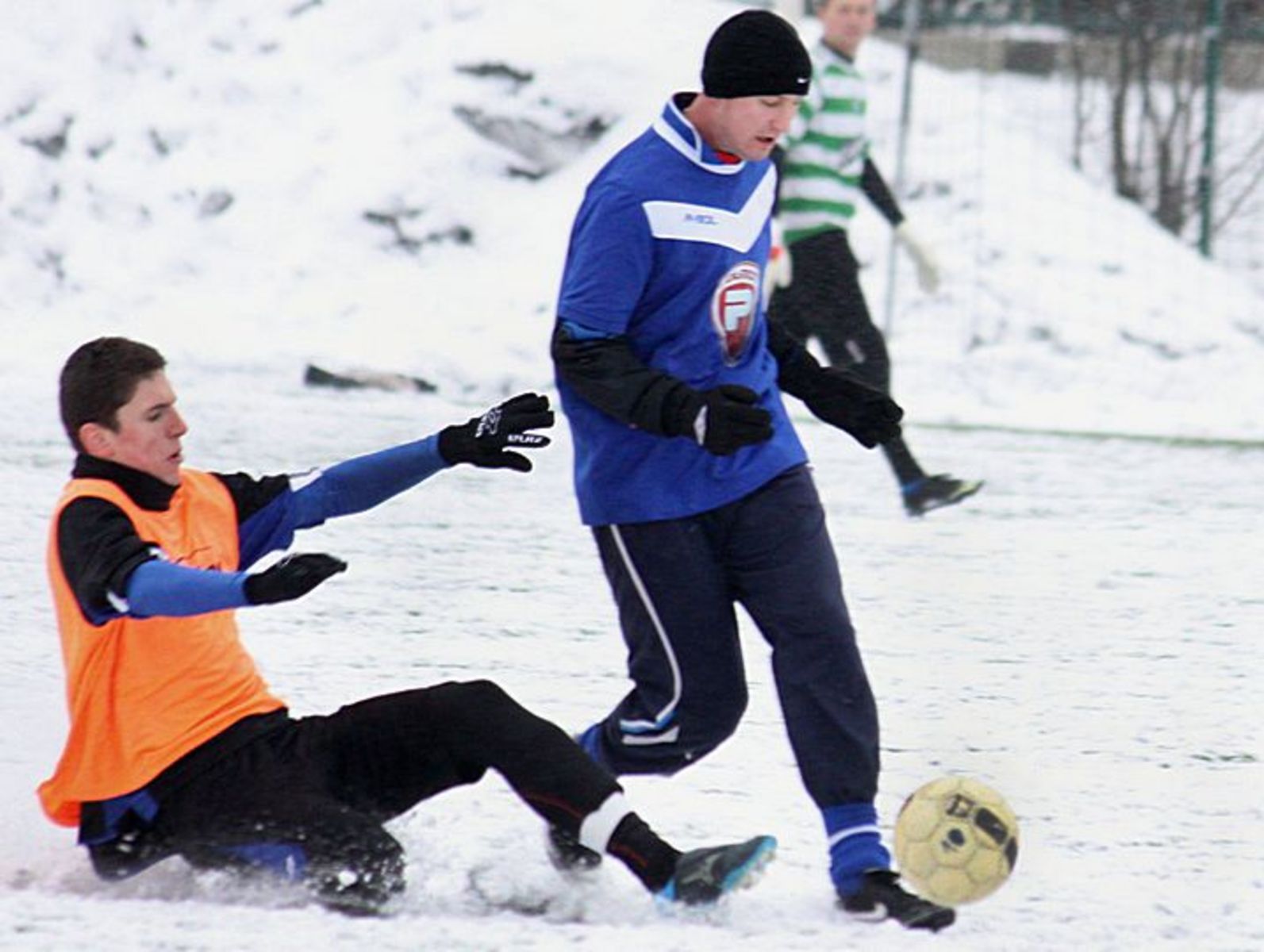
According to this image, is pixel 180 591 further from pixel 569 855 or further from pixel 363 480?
pixel 569 855

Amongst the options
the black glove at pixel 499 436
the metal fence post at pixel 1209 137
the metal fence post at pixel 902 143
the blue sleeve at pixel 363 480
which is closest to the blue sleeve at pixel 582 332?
the black glove at pixel 499 436

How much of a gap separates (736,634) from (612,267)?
0.63 metres

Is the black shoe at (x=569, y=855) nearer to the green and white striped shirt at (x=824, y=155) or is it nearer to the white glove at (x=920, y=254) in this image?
the green and white striped shirt at (x=824, y=155)

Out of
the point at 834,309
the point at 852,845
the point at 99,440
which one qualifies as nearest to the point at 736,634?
the point at 852,845

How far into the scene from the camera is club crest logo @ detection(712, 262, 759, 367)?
12.2 ft

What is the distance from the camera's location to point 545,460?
8672mm

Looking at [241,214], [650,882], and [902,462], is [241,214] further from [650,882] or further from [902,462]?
[650,882]

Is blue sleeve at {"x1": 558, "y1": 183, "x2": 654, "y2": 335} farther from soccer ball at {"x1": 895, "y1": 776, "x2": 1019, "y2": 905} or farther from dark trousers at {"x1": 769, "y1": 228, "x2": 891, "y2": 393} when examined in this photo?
dark trousers at {"x1": 769, "y1": 228, "x2": 891, "y2": 393}

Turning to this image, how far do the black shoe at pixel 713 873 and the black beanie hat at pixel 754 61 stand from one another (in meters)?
1.19

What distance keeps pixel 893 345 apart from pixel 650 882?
8546 mm

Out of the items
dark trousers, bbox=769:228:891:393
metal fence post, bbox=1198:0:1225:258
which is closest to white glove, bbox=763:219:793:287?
dark trousers, bbox=769:228:891:393

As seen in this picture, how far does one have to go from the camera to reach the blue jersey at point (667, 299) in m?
3.62

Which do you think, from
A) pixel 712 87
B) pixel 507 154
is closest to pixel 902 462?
pixel 712 87

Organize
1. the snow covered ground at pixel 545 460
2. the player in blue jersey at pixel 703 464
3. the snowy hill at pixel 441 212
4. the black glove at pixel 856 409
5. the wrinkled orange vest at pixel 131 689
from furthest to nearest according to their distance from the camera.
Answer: the snowy hill at pixel 441 212 < the black glove at pixel 856 409 < the snow covered ground at pixel 545 460 < the player in blue jersey at pixel 703 464 < the wrinkled orange vest at pixel 131 689
